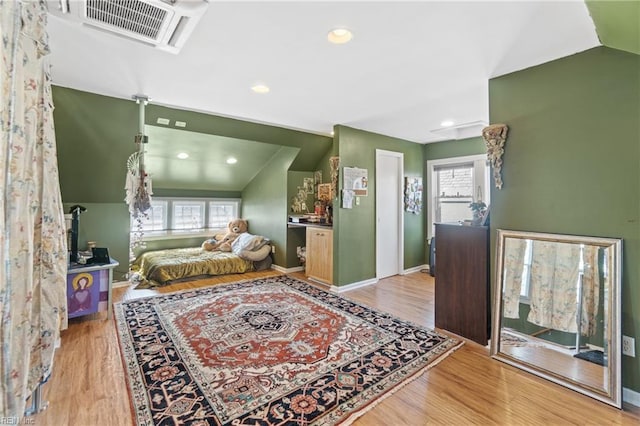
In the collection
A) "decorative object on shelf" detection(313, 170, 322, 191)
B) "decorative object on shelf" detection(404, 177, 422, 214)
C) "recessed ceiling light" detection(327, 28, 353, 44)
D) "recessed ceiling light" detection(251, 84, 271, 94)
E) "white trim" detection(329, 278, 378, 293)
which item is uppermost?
"recessed ceiling light" detection(251, 84, 271, 94)

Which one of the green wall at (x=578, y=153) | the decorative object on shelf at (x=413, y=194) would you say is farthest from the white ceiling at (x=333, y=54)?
the decorative object on shelf at (x=413, y=194)

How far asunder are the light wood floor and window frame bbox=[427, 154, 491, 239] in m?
2.97

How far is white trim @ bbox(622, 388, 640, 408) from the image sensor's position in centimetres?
182

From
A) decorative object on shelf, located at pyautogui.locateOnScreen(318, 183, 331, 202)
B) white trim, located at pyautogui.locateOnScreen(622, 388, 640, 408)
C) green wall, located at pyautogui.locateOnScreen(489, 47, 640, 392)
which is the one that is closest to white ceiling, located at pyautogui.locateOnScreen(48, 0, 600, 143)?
green wall, located at pyautogui.locateOnScreen(489, 47, 640, 392)

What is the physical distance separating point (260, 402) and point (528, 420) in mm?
1564

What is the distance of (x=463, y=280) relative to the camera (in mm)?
2746

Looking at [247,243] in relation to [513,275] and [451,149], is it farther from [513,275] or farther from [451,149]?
[513,275]

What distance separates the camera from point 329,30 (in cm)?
188

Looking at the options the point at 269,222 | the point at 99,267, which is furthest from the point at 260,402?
the point at 269,222

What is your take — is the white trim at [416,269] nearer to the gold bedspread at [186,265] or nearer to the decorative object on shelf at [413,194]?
the decorative object on shelf at [413,194]

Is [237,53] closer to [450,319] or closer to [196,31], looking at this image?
[196,31]

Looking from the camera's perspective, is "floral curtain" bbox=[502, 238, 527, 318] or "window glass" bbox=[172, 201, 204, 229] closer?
"floral curtain" bbox=[502, 238, 527, 318]

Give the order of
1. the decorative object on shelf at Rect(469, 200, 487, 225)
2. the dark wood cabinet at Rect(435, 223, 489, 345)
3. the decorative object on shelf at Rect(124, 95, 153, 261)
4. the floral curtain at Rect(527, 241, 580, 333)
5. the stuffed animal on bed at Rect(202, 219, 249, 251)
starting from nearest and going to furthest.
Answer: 1. the floral curtain at Rect(527, 241, 580, 333)
2. the dark wood cabinet at Rect(435, 223, 489, 345)
3. the decorative object on shelf at Rect(469, 200, 487, 225)
4. the decorative object on shelf at Rect(124, 95, 153, 261)
5. the stuffed animal on bed at Rect(202, 219, 249, 251)

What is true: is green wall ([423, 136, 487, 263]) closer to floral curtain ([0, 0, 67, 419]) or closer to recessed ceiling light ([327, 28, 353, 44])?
recessed ceiling light ([327, 28, 353, 44])
